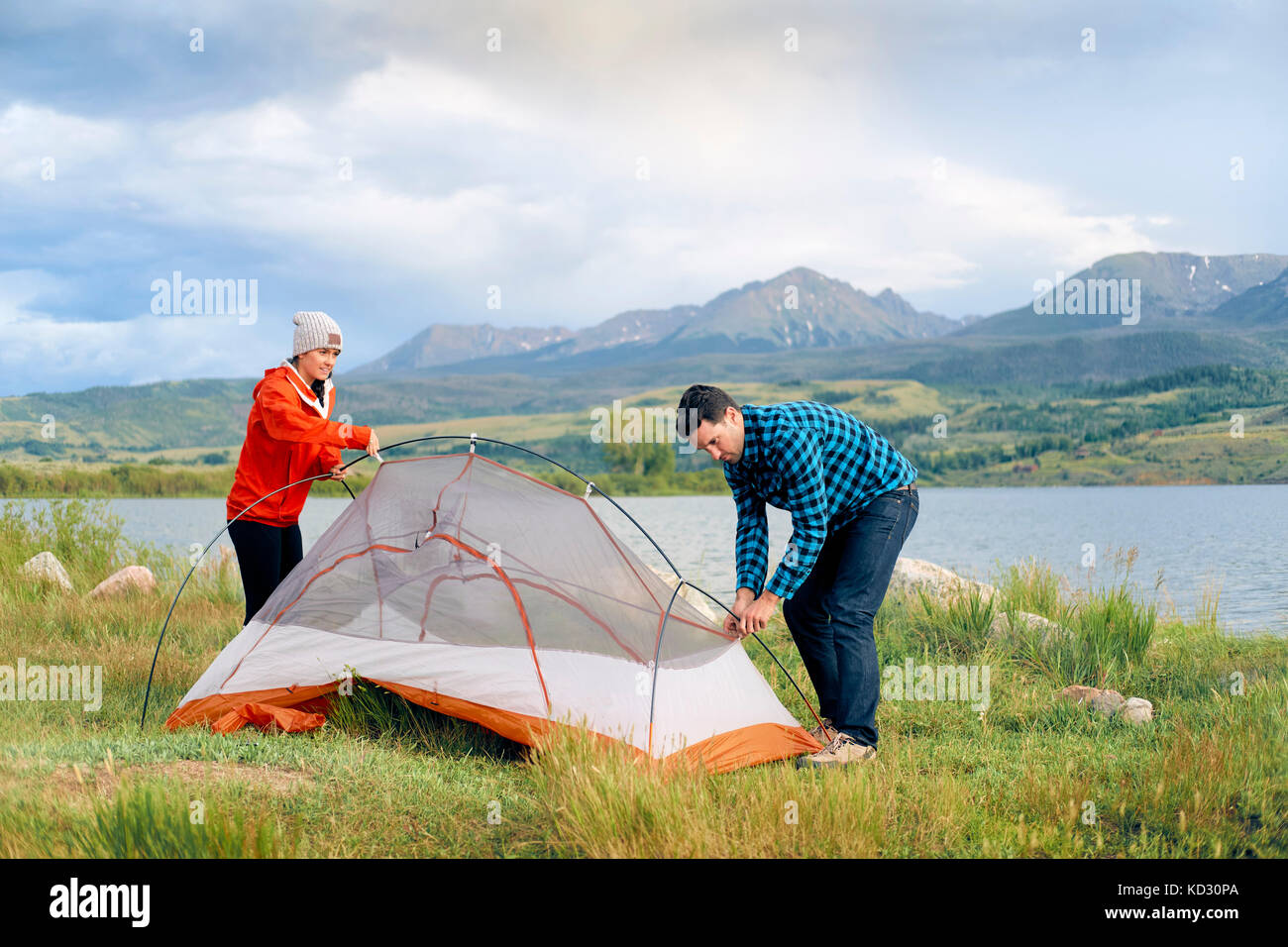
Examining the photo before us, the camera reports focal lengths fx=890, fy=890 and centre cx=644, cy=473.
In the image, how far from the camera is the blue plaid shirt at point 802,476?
158 inches

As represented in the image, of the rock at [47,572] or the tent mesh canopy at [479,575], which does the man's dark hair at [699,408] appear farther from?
the rock at [47,572]

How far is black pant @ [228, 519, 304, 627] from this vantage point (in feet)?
17.2

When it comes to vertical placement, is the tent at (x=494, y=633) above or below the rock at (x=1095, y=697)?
above

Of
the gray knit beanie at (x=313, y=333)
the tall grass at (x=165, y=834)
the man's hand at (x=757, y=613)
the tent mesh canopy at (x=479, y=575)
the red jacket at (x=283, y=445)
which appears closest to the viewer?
the tall grass at (x=165, y=834)

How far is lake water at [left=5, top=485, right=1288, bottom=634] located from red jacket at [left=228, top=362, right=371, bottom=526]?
288 inches

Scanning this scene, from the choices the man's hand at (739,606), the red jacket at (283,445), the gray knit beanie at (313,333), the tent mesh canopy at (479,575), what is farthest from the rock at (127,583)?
the man's hand at (739,606)

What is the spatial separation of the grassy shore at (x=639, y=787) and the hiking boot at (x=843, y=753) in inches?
5.9

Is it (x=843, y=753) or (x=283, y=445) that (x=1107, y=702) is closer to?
(x=843, y=753)

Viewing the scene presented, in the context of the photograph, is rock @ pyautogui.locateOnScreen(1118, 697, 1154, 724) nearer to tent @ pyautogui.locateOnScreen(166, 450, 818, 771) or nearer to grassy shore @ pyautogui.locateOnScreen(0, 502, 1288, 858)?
grassy shore @ pyautogui.locateOnScreen(0, 502, 1288, 858)

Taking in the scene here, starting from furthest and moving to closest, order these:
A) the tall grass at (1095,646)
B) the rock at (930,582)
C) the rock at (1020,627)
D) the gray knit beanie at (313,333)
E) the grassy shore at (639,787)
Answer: the rock at (930,582) → the rock at (1020,627) → the tall grass at (1095,646) → the gray knit beanie at (313,333) → the grassy shore at (639,787)

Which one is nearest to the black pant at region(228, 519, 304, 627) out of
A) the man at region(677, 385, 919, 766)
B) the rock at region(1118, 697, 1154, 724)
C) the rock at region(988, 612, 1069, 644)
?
the man at region(677, 385, 919, 766)

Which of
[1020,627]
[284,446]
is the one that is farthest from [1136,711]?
[284,446]
